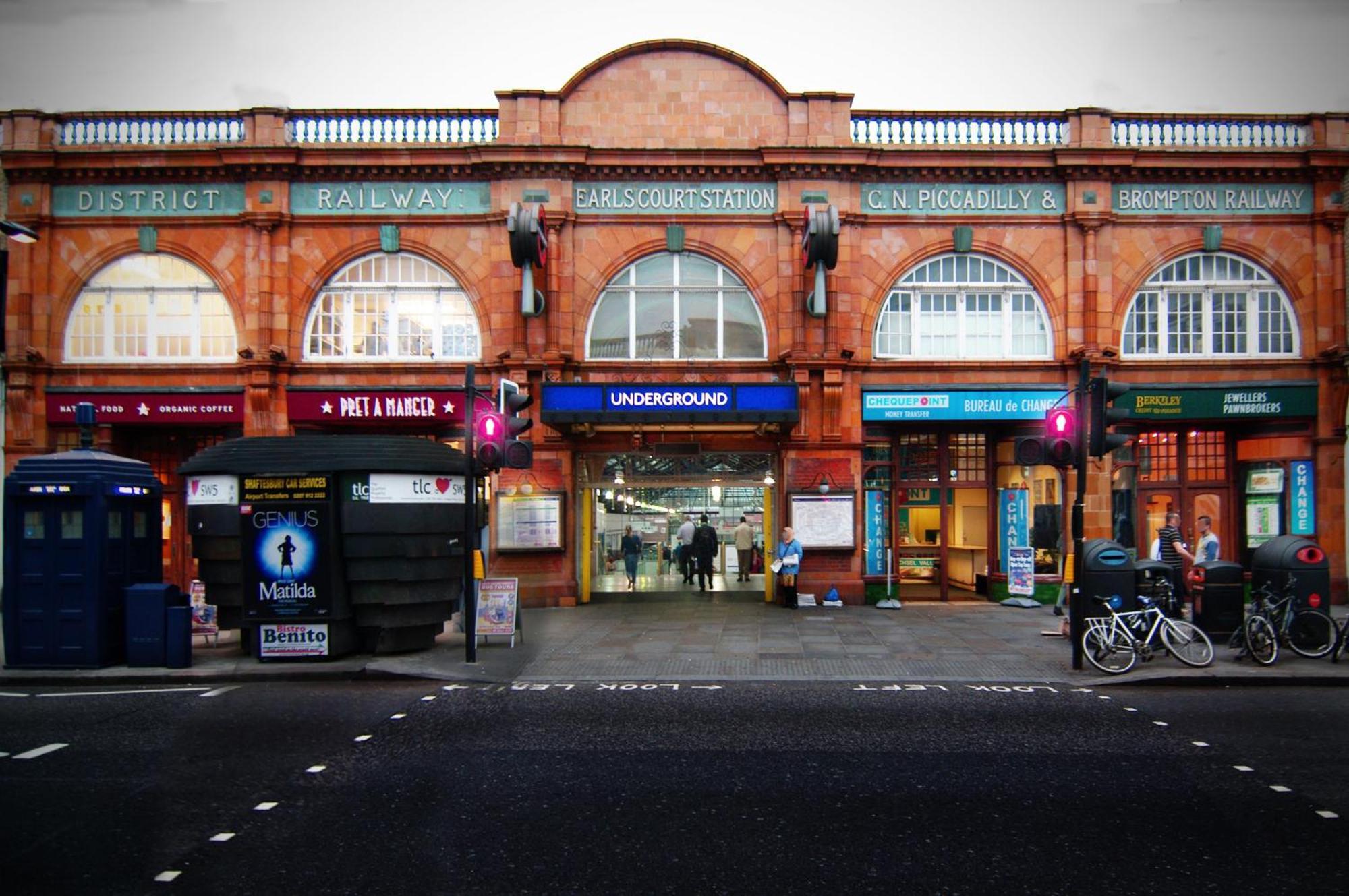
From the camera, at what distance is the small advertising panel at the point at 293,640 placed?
1199 cm

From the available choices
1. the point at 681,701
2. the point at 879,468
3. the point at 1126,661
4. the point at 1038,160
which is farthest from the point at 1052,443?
the point at 1038,160

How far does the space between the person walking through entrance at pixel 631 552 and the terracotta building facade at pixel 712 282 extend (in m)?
1.06

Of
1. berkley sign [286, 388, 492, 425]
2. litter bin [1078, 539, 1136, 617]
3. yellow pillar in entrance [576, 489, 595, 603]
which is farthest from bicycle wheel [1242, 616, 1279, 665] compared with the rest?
berkley sign [286, 388, 492, 425]

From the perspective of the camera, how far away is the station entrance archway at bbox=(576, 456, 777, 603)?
18750 millimetres

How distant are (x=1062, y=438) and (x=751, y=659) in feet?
17.0

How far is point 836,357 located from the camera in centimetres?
1802

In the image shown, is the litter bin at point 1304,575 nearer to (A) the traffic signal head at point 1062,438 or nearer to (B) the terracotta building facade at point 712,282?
(A) the traffic signal head at point 1062,438

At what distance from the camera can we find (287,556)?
11984mm

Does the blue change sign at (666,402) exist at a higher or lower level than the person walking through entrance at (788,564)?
higher

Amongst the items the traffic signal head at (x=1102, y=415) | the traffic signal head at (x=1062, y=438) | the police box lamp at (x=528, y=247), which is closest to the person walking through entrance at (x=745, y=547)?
the police box lamp at (x=528, y=247)

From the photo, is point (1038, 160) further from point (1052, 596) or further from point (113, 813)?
point (113, 813)

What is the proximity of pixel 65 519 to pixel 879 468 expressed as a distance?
1448cm

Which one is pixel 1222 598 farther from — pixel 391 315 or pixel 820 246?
pixel 391 315

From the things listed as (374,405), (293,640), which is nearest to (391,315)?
(374,405)
